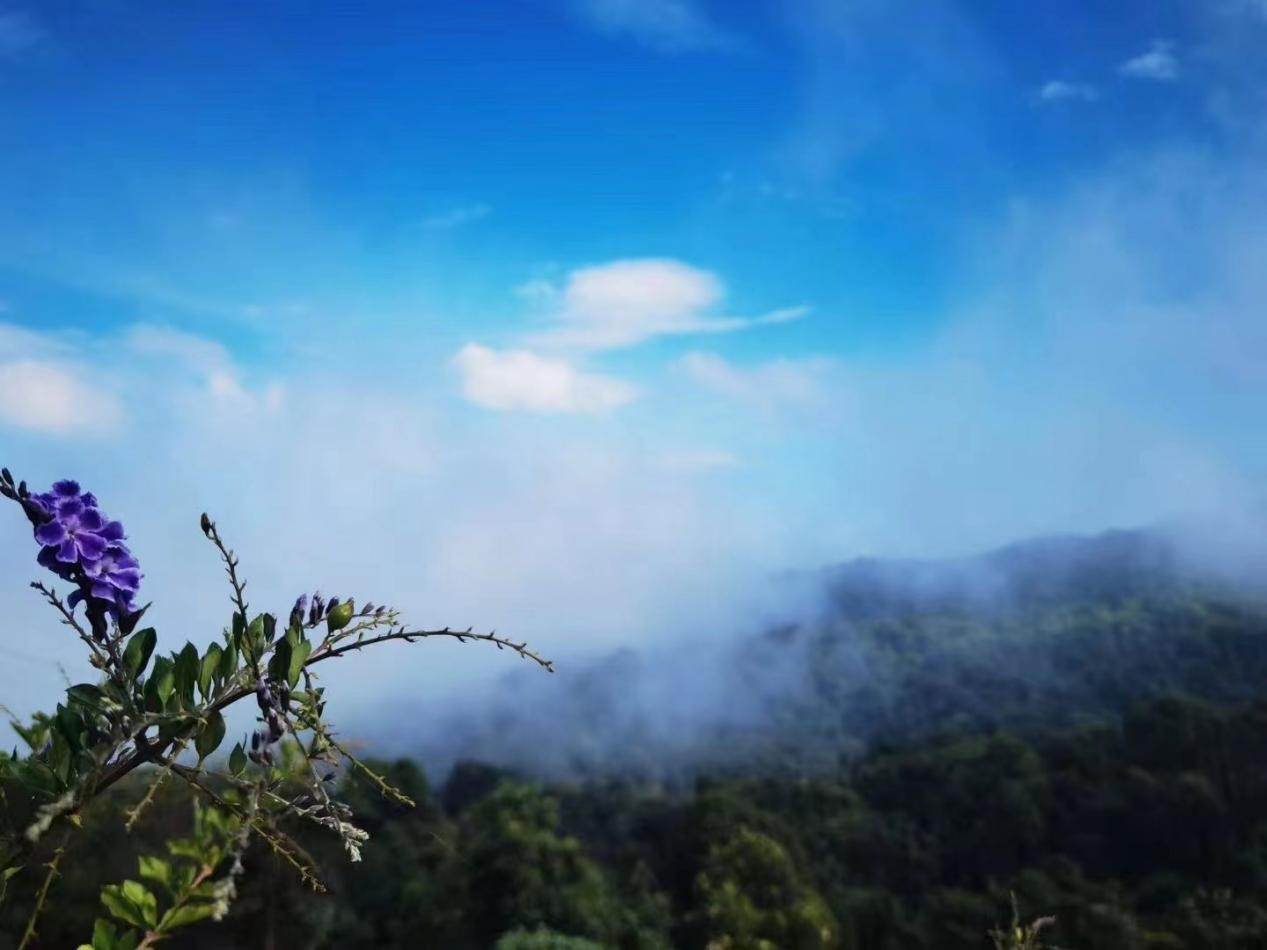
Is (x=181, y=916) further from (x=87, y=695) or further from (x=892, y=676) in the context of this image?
(x=892, y=676)

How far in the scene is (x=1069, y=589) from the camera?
57.6 meters

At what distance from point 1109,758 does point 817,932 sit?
15.0 m

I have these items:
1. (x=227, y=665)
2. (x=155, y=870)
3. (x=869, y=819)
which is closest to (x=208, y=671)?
(x=227, y=665)

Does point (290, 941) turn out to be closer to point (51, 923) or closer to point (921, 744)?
point (51, 923)

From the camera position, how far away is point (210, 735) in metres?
1.21

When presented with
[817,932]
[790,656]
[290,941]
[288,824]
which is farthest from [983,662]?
[288,824]

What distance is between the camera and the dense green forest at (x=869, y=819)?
14.2 m

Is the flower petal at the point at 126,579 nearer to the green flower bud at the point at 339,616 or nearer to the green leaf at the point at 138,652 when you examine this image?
the green leaf at the point at 138,652

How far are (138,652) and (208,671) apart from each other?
0.26 feet

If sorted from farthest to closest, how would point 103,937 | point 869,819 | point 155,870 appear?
point 869,819, point 155,870, point 103,937

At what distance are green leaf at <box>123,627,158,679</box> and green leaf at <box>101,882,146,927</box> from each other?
499 millimetres

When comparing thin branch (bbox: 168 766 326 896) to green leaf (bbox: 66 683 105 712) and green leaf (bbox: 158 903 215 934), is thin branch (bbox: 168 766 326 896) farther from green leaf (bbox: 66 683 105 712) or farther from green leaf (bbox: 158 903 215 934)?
green leaf (bbox: 158 903 215 934)

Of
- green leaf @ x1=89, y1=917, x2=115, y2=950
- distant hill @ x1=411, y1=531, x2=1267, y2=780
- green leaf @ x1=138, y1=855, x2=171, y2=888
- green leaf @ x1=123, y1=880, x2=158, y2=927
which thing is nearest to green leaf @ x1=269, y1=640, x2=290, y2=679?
green leaf @ x1=89, y1=917, x2=115, y2=950

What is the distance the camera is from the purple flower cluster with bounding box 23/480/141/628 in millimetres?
1142
